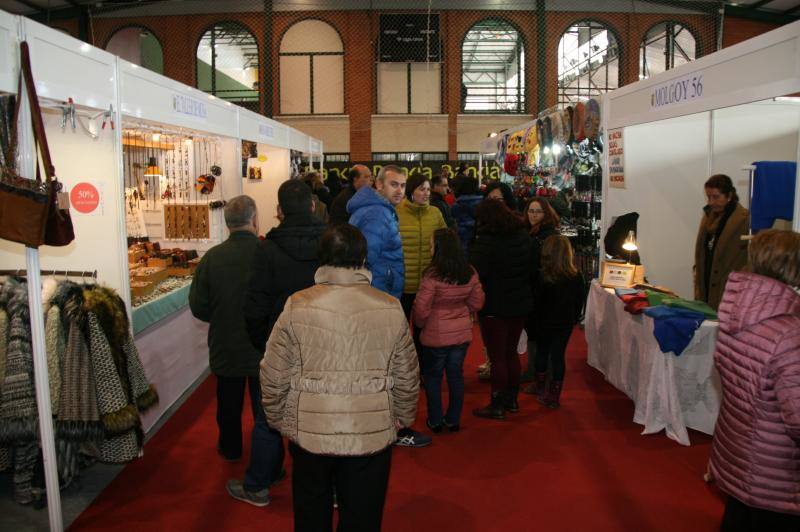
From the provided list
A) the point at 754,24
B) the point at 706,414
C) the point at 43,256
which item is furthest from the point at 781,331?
the point at 754,24

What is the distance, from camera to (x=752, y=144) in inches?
226

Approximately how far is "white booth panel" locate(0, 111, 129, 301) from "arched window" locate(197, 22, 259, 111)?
12104mm

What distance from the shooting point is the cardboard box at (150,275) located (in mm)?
4656

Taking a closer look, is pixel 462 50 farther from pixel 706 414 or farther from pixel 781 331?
pixel 781 331

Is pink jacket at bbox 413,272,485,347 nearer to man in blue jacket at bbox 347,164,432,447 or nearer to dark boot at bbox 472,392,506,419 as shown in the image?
man in blue jacket at bbox 347,164,432,447

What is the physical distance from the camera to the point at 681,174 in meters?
5.71

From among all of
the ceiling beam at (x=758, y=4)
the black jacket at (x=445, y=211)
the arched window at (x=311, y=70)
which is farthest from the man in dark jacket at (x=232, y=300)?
the ceiling beam at (x=758, y=4)

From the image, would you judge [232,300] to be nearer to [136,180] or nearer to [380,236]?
[380,236]

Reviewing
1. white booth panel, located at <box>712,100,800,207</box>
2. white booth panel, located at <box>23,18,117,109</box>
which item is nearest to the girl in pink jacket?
white booth panel, located at <box>23,18,117,109</box>

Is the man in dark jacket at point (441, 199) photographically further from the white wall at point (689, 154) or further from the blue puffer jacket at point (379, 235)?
the blue puffer jacket at point (379, 235)

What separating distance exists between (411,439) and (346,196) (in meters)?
1.82

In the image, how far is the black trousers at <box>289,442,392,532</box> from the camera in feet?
6.84

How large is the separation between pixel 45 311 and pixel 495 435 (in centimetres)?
263

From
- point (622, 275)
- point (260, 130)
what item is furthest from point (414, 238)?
point (260, 130)
